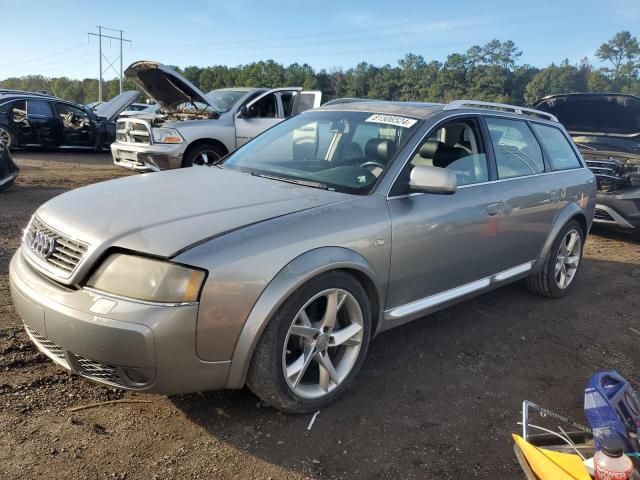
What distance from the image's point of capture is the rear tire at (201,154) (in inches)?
342

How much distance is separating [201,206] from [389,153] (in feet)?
4.15

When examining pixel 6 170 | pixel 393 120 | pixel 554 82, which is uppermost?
pixel 554 82

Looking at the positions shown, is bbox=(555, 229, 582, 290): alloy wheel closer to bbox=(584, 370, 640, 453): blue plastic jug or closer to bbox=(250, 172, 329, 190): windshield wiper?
bbox=(584, 370, 640, 453): blue plastic jug

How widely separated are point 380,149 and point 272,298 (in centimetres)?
144

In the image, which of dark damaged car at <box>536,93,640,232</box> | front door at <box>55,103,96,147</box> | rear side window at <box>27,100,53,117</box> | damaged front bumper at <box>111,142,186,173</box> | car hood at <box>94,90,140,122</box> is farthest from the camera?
front door at <box>55,103,96,147</box>

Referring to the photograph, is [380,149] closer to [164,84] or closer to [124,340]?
[124,340]

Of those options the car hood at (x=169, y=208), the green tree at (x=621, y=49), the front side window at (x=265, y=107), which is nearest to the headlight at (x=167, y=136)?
the front side window at (x=265, y=107)

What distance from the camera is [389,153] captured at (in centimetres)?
335

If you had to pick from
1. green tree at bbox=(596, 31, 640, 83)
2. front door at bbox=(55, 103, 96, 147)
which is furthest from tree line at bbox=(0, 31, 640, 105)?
Answer: front door at bbox=(55, 103, 96, 147)

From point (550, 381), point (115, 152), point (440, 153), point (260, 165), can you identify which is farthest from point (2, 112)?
point (550, 381)

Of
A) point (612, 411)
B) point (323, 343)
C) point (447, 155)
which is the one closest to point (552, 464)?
point (612, 411)

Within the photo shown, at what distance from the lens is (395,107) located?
3.86 m

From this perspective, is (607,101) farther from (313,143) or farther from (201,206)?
(201,206)

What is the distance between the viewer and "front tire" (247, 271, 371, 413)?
2.54 m
